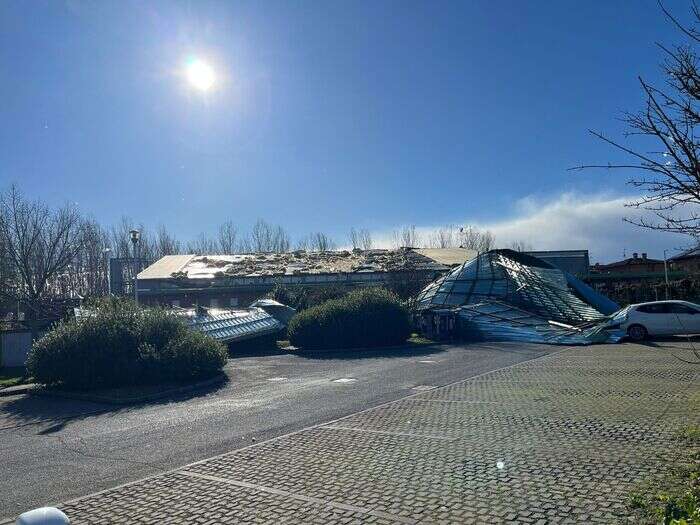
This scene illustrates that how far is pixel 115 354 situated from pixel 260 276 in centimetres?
2966

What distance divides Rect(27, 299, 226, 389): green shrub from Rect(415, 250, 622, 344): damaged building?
47.7ft

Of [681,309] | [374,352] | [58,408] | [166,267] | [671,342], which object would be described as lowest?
[671,342]

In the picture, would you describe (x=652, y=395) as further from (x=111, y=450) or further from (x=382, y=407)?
(x=111, y=450)

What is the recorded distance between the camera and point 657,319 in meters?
23.0

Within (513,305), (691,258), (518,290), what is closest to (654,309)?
(513,305)

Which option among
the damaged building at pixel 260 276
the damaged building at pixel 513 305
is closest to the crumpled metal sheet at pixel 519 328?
the damaged building at pixel 513 305

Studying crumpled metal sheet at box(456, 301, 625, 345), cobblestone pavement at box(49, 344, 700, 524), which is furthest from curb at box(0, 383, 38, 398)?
crumpled metal sheet at box(456, 301, 625, 345)

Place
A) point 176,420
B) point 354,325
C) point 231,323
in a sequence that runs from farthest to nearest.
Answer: point 231,323, point 354,325, point 176,420

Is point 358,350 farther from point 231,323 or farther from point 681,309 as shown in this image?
point 681,309

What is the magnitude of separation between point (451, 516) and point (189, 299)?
40.5m

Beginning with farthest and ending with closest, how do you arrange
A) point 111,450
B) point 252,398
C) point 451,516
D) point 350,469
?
point 252,398 → point 111,450 → point 350,469 → point 451,516

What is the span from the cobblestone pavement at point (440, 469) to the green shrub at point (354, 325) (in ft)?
47.4

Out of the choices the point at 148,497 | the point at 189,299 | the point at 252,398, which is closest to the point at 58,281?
the point at 189,299

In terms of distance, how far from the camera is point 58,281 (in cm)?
4159
